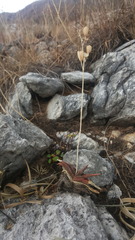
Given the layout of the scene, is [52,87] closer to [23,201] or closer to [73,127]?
[73,127]

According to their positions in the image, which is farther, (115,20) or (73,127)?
(115,20)

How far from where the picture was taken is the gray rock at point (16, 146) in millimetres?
1077

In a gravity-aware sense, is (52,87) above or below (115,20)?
below

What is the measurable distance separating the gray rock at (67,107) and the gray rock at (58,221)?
2.76 ft

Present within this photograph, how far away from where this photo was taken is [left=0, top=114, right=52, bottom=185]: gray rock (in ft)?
3.53

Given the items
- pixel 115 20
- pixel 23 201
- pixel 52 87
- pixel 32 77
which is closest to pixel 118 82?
pixel 52 87

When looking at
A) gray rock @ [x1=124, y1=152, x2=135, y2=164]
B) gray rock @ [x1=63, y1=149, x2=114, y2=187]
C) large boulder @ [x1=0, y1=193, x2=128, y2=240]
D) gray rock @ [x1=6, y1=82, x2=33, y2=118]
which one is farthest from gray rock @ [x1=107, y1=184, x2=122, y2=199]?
gray rock @ [x1=6, y1=82, x2=33, y2=118]

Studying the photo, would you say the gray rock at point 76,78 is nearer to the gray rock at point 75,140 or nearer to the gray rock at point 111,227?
the gray rock at point 75,140

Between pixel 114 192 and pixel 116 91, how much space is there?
0.95m

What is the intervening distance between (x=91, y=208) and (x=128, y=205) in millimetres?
258

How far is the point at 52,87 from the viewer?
1.78 metres

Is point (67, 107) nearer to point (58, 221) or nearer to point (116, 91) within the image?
point (116, 91)

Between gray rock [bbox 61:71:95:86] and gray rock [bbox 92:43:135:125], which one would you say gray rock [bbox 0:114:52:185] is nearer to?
gray rock [bbox 92:43:135:125]

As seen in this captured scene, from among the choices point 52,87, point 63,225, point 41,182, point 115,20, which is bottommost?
point 41,182
